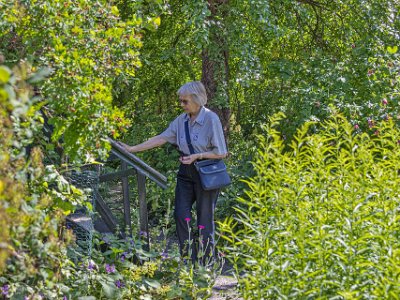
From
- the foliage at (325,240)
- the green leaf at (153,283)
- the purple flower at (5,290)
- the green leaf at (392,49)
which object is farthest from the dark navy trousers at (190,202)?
the green leaf at (392,49)

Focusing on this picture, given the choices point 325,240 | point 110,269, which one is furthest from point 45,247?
point 110,269

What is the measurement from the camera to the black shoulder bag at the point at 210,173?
6375 millimetres

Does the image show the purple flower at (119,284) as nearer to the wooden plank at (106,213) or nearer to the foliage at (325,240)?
the wooden plank at (106,213)

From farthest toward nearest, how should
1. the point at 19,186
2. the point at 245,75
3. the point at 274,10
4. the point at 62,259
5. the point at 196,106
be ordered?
the point at 274,10 → the point at 245,75 → the point at 196,106 → the point at 62,259 → the point at 19,186

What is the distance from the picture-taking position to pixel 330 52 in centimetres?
1072

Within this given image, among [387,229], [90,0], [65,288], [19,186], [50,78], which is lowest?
[65,288]

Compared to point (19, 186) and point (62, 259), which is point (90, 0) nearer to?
point (62, 259)

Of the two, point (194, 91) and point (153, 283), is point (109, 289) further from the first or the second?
point (194, 91)

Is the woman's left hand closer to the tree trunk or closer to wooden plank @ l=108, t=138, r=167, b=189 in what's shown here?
wooden plank @ l=108, t=138, r=167, b=189

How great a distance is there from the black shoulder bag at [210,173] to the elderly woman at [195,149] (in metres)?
0.04

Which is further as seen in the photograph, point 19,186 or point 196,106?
point 196,106

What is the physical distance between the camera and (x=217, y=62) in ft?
31.2

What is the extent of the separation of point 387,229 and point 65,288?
1971 millimetres

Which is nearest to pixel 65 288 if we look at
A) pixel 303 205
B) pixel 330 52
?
pixel 303 205
